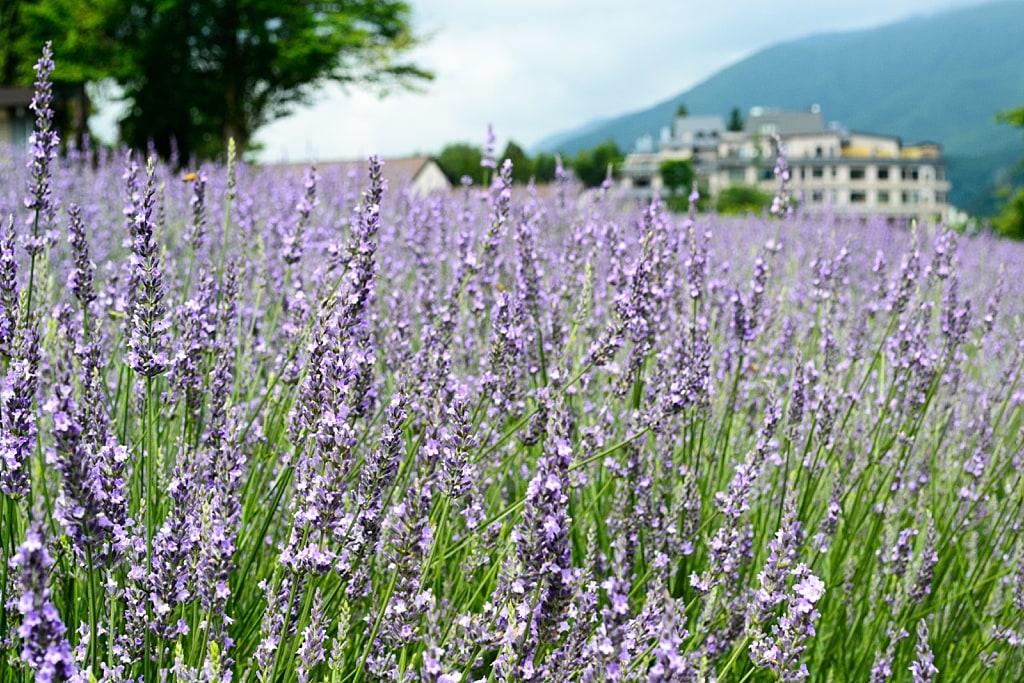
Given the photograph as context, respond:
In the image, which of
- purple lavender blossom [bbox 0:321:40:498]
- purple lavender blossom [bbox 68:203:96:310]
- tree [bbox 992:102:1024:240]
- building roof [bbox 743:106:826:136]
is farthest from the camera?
building roof [bbox 743:106:826:136]

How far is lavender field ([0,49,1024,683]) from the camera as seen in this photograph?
1243 mm

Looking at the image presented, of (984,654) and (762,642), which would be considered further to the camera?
(984,654)

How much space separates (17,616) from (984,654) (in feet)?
6.52

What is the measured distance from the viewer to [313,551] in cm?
124

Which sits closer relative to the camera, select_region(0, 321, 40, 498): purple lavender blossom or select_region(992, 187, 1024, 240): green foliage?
select_region(0, 321, 40, 498): purple lavender blossom

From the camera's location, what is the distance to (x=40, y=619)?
85 cm

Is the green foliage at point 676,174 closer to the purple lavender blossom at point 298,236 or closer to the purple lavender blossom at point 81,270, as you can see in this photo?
the purple lavender blossom at point 298,236

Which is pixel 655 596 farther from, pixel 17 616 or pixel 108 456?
pixel 17 616

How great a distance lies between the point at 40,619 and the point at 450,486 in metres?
0.62

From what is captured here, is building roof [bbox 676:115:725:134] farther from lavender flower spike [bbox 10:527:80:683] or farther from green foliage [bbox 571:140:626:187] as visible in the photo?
lavender flower spike [bbox 10:527:80:683]

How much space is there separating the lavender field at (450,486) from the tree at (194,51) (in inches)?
1064

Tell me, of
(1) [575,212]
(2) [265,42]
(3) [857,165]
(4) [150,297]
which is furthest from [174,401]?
(3) [857,165]

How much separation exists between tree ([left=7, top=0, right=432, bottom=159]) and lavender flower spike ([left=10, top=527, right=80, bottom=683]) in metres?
28.5

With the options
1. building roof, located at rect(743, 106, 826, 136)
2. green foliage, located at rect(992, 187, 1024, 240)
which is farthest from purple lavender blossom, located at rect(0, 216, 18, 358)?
building roof, located at rect(743, 106, 826, 136)
